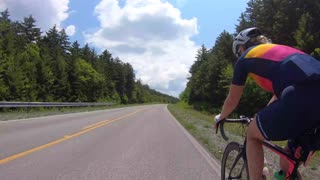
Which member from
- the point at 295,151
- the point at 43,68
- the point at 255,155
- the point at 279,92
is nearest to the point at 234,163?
the point at 255,155

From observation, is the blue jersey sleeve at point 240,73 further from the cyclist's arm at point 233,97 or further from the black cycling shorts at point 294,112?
the black cycling shorts at point 294,112

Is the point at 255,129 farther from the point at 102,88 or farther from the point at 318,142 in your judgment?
the point at 102,88

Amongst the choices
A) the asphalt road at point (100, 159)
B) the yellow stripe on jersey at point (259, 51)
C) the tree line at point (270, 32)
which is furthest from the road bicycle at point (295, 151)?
the tree line at point (270, 32)

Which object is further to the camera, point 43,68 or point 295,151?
point 43,68

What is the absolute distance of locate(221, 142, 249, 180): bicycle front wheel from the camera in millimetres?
4671

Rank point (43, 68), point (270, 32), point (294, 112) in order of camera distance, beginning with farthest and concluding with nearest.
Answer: point (43, 68) < point (270, 32) < point (294, 112)

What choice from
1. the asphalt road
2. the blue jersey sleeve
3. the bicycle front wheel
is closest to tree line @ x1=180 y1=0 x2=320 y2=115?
the asphalt road

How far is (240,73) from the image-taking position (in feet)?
13.4

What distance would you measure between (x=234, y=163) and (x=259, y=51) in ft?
5.16

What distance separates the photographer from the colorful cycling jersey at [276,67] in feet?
11.8

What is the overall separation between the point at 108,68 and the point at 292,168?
136 meters

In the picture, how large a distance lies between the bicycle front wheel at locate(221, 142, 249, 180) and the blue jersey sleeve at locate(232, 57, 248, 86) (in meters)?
0.84

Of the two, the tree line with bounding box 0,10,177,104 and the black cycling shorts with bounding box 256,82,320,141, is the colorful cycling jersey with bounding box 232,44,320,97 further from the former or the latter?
the tree line with bounding box 0,10,177,104

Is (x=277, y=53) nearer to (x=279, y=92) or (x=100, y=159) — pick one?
(x=279, y=92)
